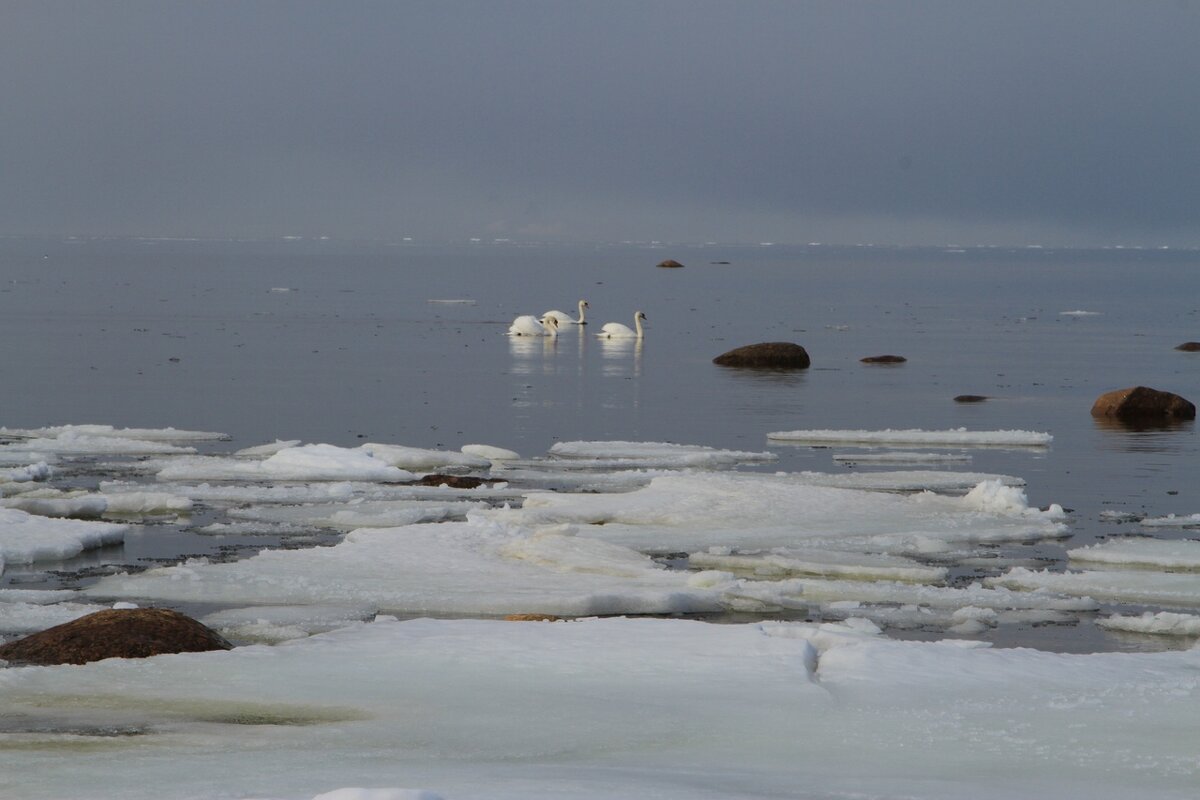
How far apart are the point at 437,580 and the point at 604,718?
4247 millimetres

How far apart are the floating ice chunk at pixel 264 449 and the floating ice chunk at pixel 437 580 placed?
6.27m

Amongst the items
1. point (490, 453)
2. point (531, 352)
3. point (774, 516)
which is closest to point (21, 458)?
point (490, 453)

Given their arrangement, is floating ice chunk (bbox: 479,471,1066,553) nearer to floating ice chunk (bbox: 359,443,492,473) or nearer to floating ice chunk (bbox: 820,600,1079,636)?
floating ice chunk (bbox: 820,600,1079,636)

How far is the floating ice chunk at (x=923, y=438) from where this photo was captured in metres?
22.1

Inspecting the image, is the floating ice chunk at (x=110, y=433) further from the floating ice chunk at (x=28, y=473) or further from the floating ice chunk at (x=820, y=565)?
the floating ice chunk at (x=820, y=565)

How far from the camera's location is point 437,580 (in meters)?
12.3

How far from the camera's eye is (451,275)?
107 meters

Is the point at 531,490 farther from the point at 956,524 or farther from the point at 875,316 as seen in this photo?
the point at 875,316

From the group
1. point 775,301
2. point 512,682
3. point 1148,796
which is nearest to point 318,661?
point 512,682

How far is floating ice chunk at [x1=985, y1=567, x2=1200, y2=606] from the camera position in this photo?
1216 centimetres

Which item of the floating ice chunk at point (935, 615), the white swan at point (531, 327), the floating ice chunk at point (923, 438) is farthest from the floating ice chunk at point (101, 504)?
the white swan at point (531, 327)

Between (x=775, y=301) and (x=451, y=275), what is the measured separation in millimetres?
39156

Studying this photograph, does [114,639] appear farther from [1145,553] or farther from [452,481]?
[1145,553]

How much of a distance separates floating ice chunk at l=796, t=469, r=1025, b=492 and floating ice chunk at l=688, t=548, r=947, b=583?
412 cm
